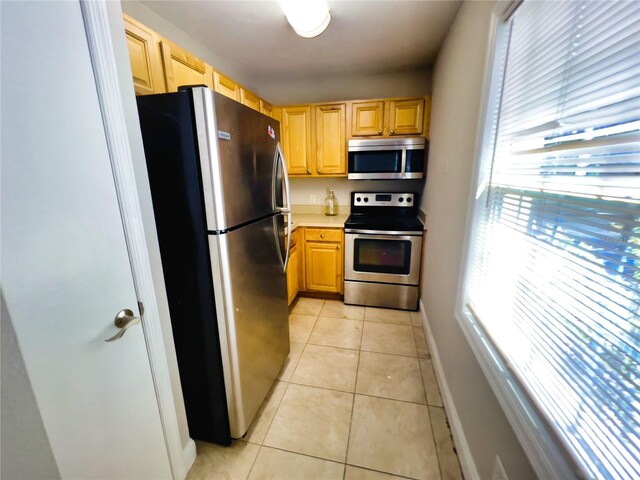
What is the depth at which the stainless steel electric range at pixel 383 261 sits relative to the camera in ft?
8.40

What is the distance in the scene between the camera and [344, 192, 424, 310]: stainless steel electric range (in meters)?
2.56

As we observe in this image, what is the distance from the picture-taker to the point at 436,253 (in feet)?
6.77

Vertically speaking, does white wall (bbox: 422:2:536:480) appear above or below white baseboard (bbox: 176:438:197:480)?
above

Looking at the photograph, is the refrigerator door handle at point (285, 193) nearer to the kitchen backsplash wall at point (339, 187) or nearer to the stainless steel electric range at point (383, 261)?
the stainless steel electric range at point (383, 261)

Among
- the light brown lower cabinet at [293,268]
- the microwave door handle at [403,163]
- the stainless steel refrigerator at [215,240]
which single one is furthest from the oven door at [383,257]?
the stainless steel refrigerator at [215,240]

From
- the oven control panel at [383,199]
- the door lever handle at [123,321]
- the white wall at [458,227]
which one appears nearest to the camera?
the door lever handle at [123,321]

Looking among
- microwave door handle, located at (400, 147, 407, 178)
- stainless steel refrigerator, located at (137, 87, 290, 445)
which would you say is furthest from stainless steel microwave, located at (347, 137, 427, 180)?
stainless steel refrigerator, located at (137, 87, 290, 445)

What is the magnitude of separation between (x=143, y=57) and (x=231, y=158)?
0.82 metres

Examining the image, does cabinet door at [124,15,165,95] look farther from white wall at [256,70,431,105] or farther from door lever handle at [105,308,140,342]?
white wall at [256,70,431,105]

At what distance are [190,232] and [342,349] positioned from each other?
1.56m

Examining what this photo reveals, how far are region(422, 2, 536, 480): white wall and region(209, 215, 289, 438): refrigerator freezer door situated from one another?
1.08 meters

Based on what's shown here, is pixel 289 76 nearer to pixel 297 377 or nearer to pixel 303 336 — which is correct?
pixel 303 336

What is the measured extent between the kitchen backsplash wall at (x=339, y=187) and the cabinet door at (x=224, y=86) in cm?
128

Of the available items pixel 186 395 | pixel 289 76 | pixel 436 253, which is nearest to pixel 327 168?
pixel 289 76
